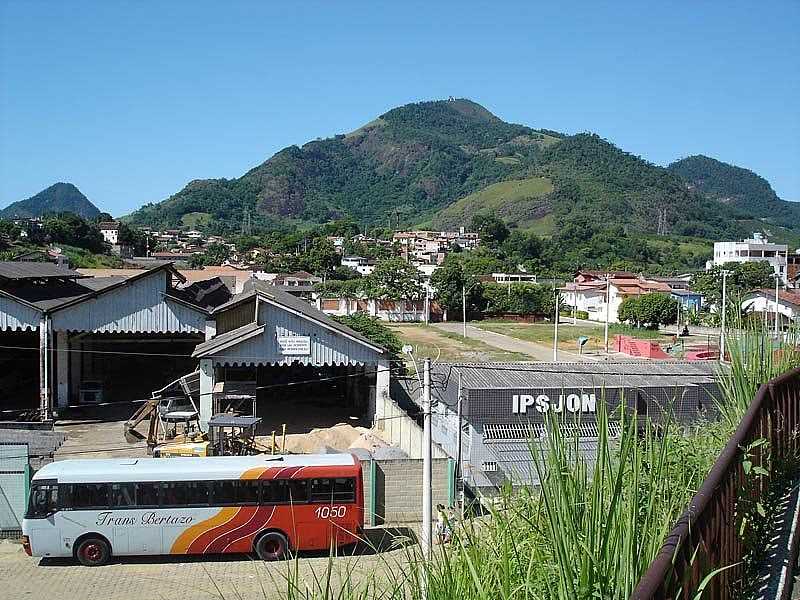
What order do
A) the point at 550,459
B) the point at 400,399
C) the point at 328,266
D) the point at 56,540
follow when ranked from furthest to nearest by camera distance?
the point at 328,266
the point at 400,399
the point at 56,540
the point at 550,459

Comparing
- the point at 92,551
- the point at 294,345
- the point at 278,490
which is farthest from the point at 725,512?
the point at 294,345

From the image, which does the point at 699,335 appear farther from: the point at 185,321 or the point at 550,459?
the point at 550,459

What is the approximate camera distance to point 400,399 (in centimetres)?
1981

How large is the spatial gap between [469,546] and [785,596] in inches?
58.8

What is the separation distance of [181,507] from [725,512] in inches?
346

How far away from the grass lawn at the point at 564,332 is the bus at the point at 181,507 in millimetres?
28575

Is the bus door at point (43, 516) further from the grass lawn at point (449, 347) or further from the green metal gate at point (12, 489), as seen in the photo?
the grass lawn at point (449, 347)

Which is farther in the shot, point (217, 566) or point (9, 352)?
point (9, 352)

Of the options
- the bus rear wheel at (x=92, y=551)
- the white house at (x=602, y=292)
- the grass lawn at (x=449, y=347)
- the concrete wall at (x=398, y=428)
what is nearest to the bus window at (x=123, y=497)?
the bus rear wheel at (x=92, y=551)

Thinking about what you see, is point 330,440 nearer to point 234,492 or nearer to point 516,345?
point 234,492

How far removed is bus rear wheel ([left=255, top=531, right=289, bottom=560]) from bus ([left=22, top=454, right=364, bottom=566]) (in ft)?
0.04

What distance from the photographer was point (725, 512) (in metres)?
3.12

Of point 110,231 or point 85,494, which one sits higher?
point 110,231

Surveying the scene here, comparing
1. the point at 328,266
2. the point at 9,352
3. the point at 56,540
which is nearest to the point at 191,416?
the point at 56,540
